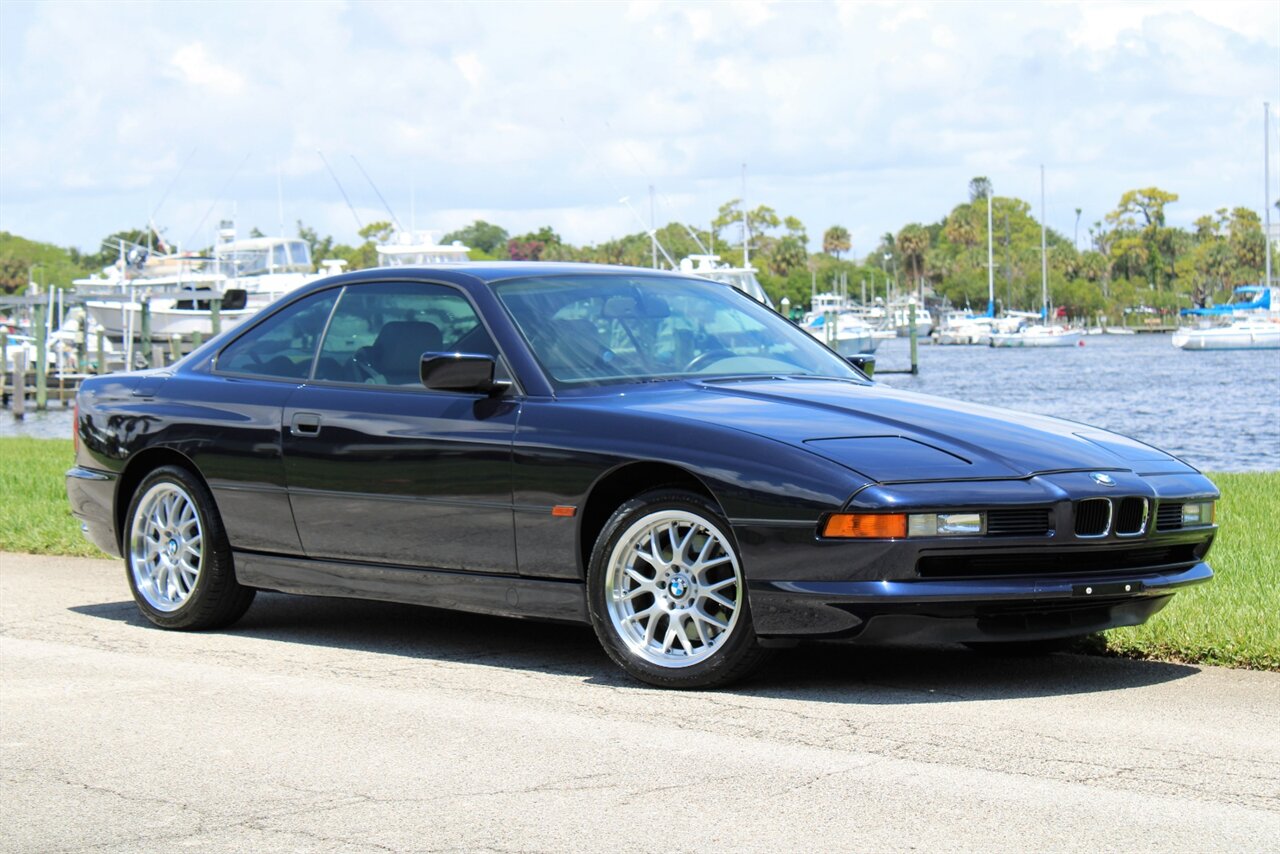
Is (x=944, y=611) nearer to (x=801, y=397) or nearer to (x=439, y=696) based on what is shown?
(x=801, y=397)

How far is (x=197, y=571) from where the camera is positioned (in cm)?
774

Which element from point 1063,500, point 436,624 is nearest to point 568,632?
point 436,624

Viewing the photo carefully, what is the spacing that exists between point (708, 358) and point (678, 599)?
1.29 m

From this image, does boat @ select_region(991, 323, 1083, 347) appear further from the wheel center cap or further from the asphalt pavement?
the wheel center cap

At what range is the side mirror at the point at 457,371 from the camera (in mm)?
6578

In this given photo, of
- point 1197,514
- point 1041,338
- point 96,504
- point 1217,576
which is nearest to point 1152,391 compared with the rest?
point 1217,576

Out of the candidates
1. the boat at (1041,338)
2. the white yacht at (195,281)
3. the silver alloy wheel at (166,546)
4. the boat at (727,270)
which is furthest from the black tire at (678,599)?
the boat at (1041,338)

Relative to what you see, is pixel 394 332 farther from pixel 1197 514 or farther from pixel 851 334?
pixel 851 334

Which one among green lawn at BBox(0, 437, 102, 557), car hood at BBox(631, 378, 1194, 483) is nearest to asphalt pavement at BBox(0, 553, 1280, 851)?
car hood at BBox(631, 378, 1194, 483)

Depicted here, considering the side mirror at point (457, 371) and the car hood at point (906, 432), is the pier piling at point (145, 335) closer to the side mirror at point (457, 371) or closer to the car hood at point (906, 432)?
the side mirror at point (457, 371)

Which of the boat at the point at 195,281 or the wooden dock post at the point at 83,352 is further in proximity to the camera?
the wooden dock post at the point at 83,352

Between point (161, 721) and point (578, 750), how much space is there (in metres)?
1.47

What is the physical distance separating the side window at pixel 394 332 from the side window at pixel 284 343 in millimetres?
93

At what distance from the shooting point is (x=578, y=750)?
530 centimetres
